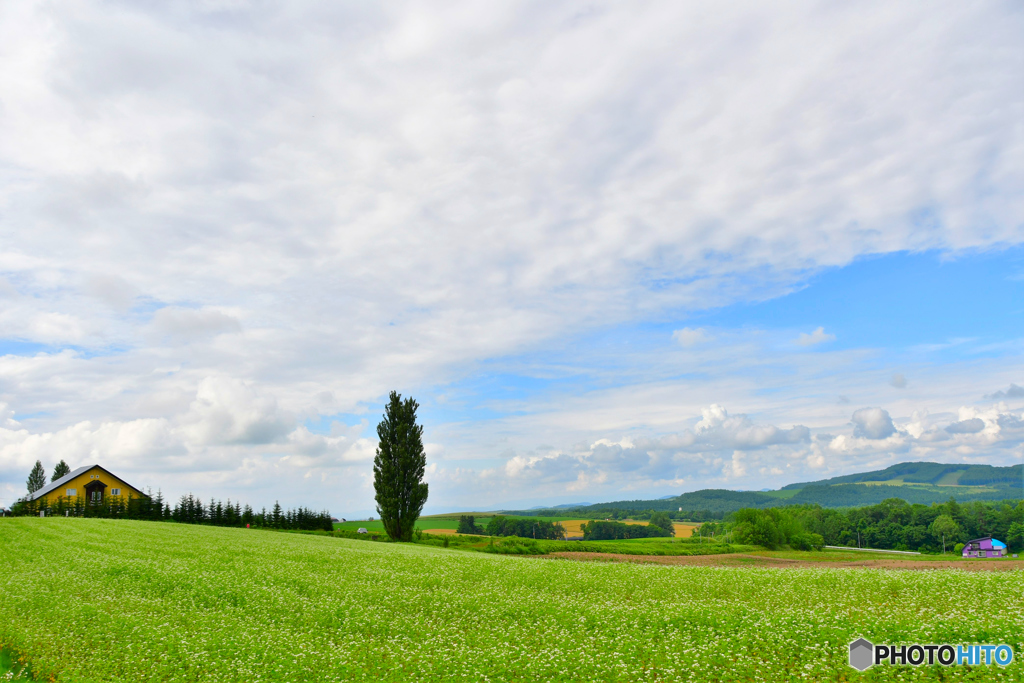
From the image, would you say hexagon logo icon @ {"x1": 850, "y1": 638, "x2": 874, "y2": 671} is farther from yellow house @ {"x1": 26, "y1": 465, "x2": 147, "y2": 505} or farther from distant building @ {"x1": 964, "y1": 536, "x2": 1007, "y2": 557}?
distant building @ {"x1": 964, "y1": 536, "x2": 1007, "y2": 557}

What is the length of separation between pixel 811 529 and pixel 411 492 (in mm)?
99053

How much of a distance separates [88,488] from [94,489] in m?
0.89

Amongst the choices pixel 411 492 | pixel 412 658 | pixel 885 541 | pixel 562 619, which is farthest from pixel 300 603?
pixel 885 541

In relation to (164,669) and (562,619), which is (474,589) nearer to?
(562,619)

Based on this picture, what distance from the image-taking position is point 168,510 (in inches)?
3329

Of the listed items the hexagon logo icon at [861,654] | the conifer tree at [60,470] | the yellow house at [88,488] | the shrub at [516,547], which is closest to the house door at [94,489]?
the yellow house at [88,488]

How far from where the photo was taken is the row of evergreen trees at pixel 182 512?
265 feet

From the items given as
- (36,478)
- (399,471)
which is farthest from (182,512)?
(36,478)

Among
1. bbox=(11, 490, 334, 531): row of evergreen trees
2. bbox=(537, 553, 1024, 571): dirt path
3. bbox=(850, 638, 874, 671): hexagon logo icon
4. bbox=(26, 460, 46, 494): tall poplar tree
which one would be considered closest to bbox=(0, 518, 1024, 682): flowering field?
bbox=(850, 638, 874, 671): hexagon logo icon

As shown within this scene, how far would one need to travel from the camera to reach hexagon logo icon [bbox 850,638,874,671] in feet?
40.4

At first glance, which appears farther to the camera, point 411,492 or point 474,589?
point 411,492

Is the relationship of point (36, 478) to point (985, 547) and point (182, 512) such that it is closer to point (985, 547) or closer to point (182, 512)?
point (182, 512)

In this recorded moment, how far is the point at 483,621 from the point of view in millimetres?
18828

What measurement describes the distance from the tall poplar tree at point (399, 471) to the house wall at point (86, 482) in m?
53.0
